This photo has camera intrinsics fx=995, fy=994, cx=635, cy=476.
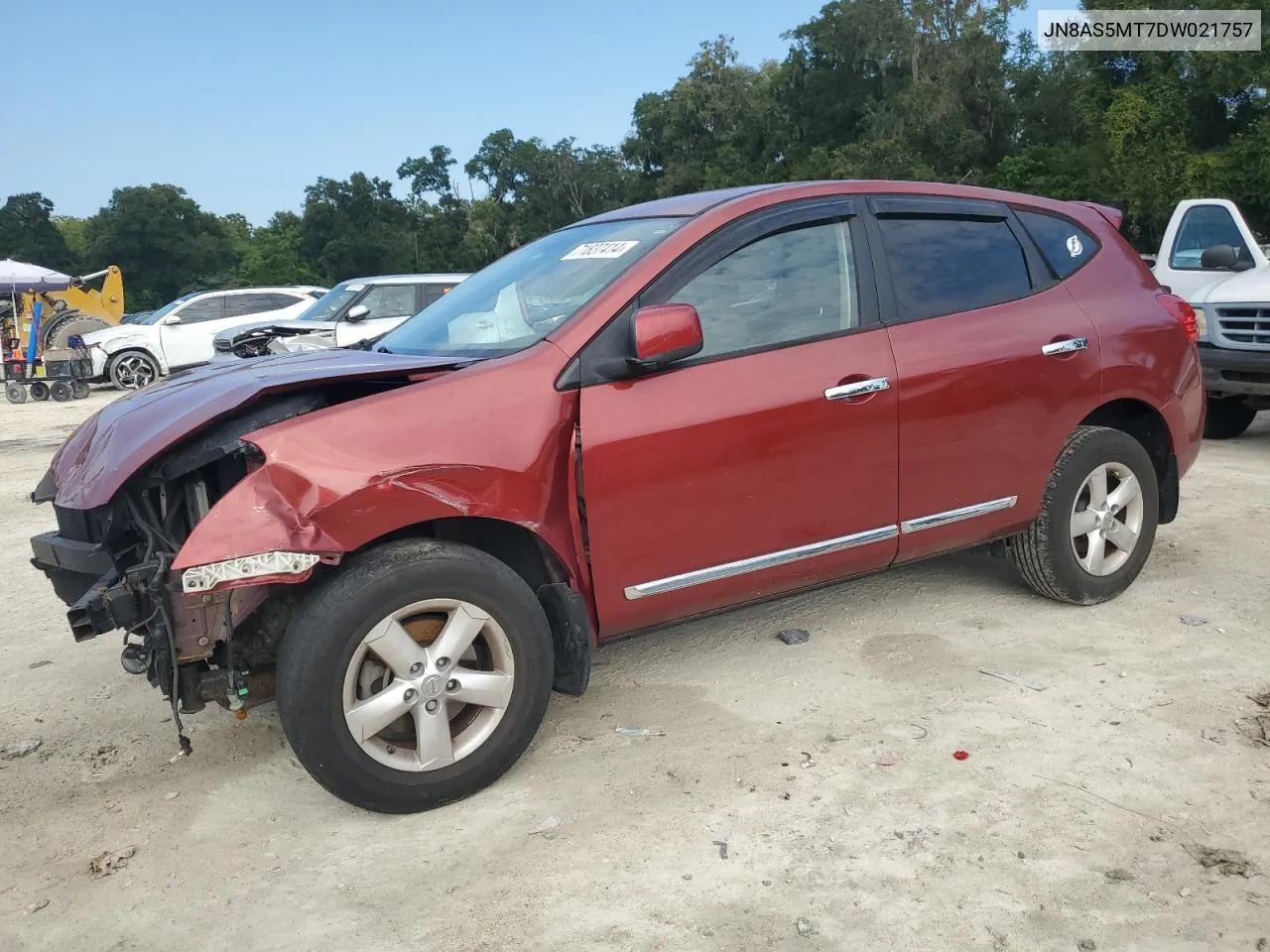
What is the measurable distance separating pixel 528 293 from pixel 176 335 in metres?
15.8

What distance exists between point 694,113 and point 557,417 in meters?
58.0

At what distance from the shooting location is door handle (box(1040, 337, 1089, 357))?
4004 millimetres

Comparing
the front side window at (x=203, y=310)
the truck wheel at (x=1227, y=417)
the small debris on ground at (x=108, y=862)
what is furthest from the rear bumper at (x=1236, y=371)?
the front side window at (x=203, y=310)

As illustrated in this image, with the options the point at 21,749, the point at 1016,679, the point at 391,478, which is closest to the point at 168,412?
the point at 391,478

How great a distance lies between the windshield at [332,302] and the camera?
12325mm

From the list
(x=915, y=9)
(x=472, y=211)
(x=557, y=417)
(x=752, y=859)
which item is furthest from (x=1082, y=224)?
(x=472, y=211)

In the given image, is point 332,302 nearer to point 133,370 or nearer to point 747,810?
Answer: point 133,370

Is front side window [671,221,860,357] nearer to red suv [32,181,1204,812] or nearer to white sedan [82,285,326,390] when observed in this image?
red suv [32,181,1204,812]

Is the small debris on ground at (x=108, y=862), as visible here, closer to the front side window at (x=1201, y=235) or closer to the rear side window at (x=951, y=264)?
the rear side window at (x=951, y=264)

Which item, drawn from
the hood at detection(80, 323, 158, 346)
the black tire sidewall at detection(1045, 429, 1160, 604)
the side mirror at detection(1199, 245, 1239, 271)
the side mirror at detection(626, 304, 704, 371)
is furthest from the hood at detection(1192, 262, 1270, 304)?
the hood at detection(80, 323, 158, 346)

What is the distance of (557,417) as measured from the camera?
3.07 meters

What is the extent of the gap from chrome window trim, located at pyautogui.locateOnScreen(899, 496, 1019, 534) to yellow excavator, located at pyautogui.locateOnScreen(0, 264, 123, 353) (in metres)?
17.5

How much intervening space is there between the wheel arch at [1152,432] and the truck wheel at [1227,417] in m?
4.64

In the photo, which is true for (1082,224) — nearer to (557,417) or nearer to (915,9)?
(557,417)
